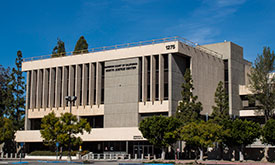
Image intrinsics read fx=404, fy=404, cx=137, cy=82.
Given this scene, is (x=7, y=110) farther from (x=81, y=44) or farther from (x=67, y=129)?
(x=67, y=129)

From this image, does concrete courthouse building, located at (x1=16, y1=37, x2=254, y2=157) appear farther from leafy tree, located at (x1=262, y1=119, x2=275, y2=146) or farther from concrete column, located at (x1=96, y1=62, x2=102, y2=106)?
leafy tree, located at (x1=262, y1=119, x2=275, y2=146)

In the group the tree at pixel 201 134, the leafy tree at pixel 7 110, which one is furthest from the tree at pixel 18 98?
the tree at pixel 201 134

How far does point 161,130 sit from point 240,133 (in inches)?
403

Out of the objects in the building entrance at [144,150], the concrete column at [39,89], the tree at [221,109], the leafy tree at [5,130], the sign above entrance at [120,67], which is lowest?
the building entrance at [144,150]

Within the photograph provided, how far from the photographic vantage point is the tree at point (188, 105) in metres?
60.6

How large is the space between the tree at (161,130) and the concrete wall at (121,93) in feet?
37.8

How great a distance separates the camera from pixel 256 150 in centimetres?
5922

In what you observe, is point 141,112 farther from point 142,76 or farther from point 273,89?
point 273,89

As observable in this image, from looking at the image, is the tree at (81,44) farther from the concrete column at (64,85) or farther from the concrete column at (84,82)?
the concrete column at (84,82)

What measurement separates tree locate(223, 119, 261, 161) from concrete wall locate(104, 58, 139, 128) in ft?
59.7

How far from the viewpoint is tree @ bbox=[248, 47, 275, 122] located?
67.2 meters

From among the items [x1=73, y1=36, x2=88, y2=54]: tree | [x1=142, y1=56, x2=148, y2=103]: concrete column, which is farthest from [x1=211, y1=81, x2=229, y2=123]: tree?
[x1=73, y1=36, x2=88, y2=54]: tree

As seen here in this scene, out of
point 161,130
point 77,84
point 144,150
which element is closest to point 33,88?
point 77,84

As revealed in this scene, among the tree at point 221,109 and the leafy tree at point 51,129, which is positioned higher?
the tree at point 221,109
